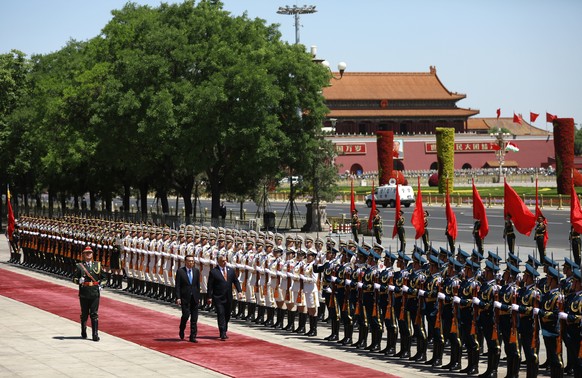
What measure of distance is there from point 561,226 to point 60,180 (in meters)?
26.0

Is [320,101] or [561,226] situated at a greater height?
[320,101]

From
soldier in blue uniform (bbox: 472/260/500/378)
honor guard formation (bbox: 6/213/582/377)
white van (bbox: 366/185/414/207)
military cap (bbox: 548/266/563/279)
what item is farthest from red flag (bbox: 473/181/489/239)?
white van (bbox: 366/185/414/207)

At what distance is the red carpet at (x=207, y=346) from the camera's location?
1538cm

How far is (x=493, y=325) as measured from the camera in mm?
14367

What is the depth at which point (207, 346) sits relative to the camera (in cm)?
1769

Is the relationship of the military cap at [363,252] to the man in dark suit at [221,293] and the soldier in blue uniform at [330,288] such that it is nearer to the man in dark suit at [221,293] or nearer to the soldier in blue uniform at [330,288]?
the soldier in blue uniform at [330,288]

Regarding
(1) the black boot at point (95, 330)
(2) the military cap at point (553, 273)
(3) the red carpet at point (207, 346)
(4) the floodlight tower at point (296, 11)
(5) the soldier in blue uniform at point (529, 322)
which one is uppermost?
(4) the floodlight tower at point (296, 11)

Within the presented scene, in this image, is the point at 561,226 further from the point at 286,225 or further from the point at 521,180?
the point at 521,180

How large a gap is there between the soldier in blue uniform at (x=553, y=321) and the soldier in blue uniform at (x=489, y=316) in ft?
2.99

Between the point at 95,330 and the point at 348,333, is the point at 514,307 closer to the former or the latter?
the point at 348,333

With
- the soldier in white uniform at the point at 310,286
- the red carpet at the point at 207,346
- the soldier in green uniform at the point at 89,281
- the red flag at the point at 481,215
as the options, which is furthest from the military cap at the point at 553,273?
the red flag at the point at 481,215

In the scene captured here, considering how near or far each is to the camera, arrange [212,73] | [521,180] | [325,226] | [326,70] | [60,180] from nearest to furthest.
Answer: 1. [212,73]
2. [326,70]
3. [325,226]
4. [60,180]
5. [521,180]

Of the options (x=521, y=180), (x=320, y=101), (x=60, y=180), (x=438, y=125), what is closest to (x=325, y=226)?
(x=320, y=101)

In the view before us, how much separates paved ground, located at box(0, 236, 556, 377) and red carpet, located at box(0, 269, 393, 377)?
0.30 metres
